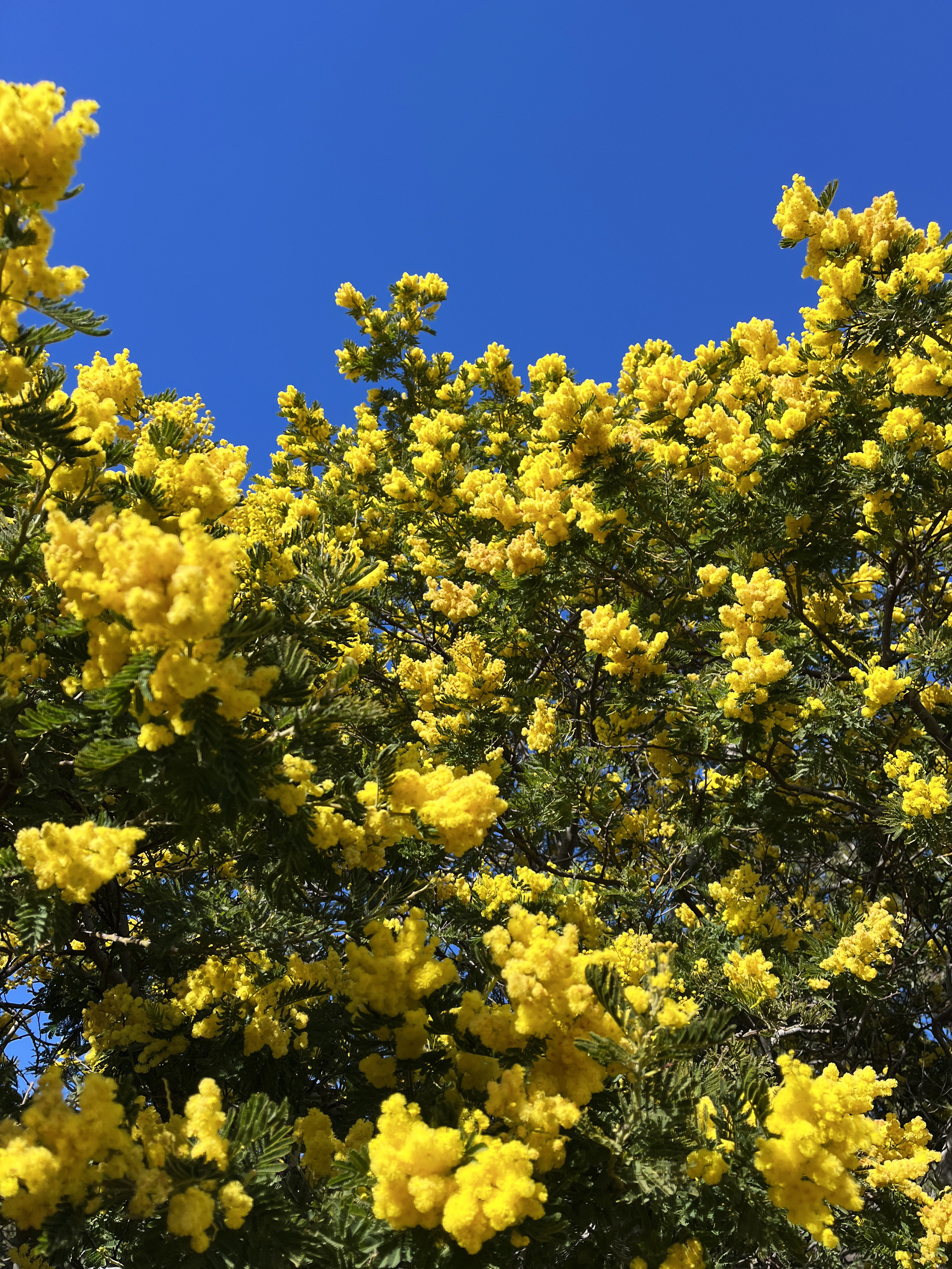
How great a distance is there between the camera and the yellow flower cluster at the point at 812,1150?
7.06 ft

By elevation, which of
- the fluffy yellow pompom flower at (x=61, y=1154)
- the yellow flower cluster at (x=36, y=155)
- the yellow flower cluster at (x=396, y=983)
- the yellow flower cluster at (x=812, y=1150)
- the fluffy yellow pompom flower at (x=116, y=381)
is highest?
the fluffy yellow pompom flower at (x=116, y=381)

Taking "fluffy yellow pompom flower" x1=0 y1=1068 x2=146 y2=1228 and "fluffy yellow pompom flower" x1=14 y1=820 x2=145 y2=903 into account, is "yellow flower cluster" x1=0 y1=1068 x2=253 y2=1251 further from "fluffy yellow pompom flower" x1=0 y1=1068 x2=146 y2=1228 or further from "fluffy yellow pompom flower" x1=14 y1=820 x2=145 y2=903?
"fluffy yellow pompom flower" x1=14 y1=820 x2=145 y2=903

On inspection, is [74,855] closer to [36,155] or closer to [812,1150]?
[36,155]

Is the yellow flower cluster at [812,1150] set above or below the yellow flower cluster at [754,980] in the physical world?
below

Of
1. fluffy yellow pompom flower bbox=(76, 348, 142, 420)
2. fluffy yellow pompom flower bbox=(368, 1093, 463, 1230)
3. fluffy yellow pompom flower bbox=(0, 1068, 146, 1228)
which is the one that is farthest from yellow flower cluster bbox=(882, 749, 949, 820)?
fluffy yellow pompom flower bbox=(76, 348, 142, 420)

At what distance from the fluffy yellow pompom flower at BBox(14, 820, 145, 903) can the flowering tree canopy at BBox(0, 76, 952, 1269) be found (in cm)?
1

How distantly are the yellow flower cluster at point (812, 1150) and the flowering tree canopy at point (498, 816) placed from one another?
12 mm

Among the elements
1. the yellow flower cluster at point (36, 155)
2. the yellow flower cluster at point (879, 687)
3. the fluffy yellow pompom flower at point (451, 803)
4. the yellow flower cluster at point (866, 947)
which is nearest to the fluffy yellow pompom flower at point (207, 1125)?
the fluffy yellow pompom flower at point (451, 803)

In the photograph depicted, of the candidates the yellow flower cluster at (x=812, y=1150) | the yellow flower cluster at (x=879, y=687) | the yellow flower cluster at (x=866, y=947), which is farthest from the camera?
the yellow flower cluster at (x=879, y=687)

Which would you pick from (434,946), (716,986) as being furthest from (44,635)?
(716,986)

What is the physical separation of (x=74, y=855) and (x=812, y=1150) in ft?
7.24

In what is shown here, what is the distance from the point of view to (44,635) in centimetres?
295

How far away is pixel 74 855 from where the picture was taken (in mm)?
2072

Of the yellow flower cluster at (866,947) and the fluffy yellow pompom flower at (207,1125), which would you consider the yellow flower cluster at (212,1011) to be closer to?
the fluffy yellow pompom flower at (207,1125)
